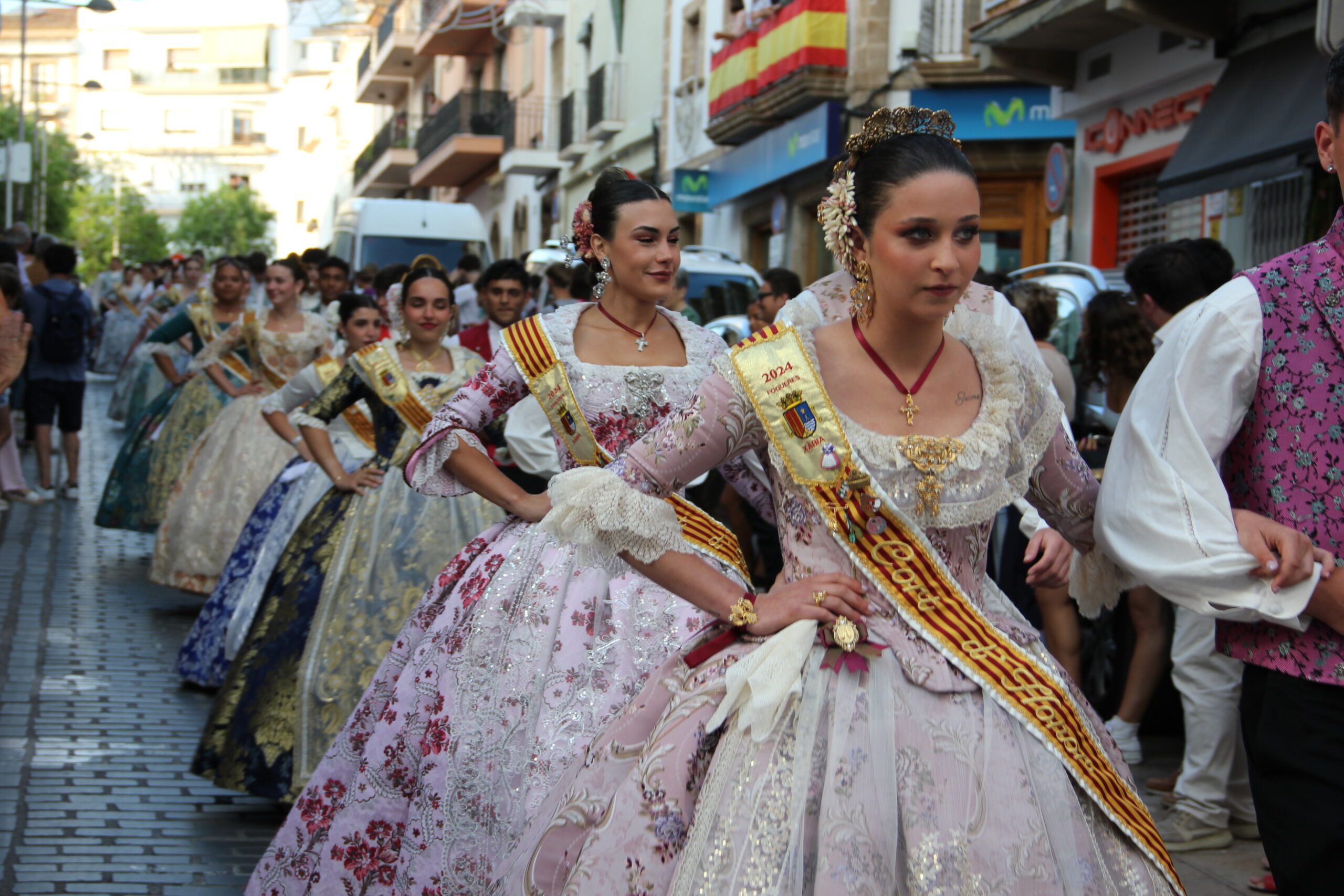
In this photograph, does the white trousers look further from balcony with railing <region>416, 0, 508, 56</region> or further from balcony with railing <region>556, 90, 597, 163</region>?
balcony with railing <region>416, 0, 508, 56</region>

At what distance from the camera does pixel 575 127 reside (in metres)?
31.0

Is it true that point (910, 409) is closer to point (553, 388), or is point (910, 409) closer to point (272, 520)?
point (553, 388)

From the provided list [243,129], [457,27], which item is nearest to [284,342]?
[457,27]

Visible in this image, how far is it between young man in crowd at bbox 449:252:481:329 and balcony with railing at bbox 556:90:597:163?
15478mm

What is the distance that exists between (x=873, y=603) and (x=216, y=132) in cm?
8960

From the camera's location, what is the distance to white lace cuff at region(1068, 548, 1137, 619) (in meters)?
2.95

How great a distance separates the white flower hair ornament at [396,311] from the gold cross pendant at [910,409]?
148 inches

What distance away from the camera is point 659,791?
2.58 m

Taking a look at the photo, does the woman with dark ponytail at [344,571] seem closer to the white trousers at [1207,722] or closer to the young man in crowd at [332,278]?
the white trousers at [1207,722]

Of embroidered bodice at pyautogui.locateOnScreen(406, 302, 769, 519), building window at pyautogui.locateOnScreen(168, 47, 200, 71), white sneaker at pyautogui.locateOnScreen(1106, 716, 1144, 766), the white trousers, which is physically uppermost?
building window at pyautogui.locateOnScreen(168, 47, 200, 71)

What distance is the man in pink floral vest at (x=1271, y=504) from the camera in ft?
8.61

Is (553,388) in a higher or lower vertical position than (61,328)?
lower

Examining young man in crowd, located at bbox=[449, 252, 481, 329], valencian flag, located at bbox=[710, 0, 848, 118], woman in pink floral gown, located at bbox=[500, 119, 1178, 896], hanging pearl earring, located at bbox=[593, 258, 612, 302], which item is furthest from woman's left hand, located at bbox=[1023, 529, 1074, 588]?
valencian flag, located at bbox=[710, 0, 848, 118]

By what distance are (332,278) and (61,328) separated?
7.96 feet
